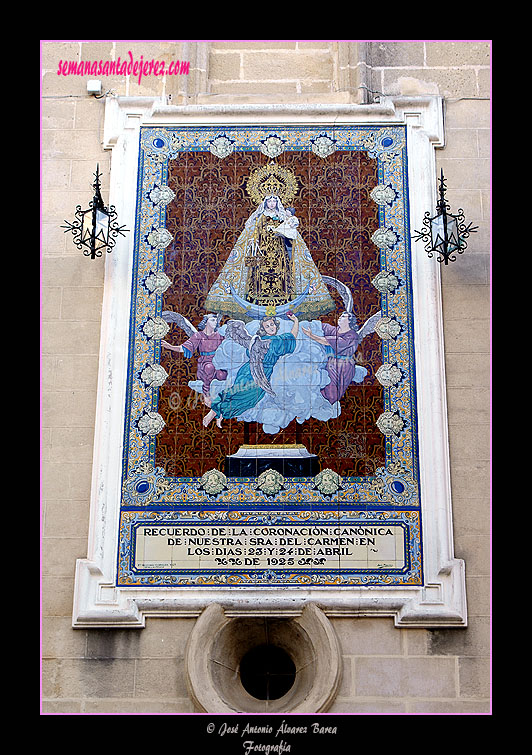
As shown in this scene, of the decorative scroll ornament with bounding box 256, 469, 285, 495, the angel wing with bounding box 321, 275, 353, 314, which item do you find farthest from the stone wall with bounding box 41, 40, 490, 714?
the decorative scroll ornament with bounding box 256, 469, 285, 495

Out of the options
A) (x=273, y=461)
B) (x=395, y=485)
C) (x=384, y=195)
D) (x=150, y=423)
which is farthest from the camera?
(x=384, y=195)

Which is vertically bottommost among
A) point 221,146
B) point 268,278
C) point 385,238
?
point 268,278

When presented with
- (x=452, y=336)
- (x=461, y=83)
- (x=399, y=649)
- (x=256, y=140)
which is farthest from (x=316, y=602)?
(x=461, y=83)

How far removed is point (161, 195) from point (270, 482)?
288cm

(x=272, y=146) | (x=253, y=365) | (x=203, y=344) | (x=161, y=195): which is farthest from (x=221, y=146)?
(x=253, y=365)

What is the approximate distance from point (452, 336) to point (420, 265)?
0.73m

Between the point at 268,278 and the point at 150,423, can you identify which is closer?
the point at 150,423

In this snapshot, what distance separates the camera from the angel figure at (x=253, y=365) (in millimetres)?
9344

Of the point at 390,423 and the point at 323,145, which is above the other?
the point at 323,145

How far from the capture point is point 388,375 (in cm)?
938

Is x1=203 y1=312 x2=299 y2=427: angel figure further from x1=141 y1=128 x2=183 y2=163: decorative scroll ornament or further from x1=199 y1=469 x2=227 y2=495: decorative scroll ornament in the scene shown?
x1=141 y1=128 x2=183 y2=163: decorative scroll ornament

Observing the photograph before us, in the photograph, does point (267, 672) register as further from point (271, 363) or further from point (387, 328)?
point (387, 328)

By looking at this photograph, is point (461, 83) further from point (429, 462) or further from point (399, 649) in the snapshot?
point (399, 649)

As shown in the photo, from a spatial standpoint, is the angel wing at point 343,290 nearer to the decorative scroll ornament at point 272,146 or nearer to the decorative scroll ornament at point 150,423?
the decorative scroll ornament at point 272,146
